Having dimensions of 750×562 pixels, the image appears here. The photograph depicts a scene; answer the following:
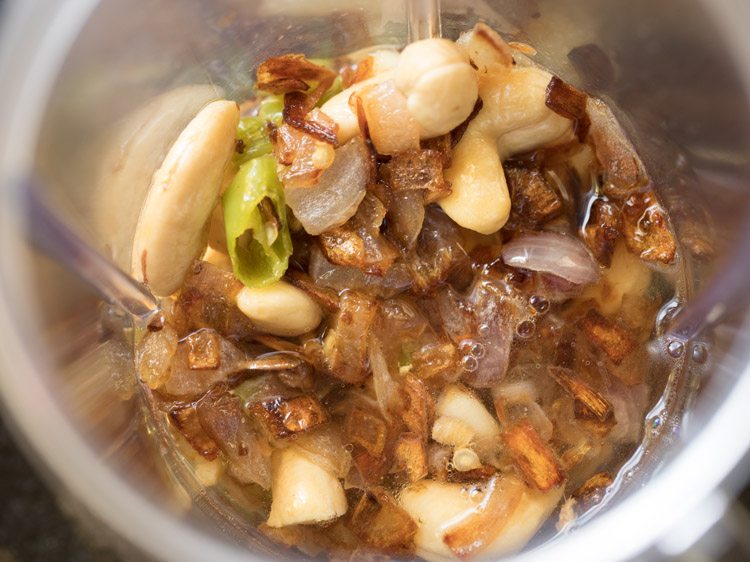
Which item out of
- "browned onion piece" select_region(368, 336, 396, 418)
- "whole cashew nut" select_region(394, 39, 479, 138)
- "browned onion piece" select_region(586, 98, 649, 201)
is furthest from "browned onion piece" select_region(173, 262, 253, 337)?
"browned onion piece" select_region(586, 98, 649, 201)

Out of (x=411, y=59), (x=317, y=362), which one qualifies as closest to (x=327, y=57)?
(x=411, y=59)

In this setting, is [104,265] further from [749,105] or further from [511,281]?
[749,105]

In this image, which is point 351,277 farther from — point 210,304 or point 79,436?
point 79,436

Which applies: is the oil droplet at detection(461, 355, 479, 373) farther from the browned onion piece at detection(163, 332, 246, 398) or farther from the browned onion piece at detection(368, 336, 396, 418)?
the browned onion piece at detection(163, 332, 246, 398)

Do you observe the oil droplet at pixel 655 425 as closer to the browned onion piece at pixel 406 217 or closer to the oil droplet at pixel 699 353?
the oil droplet at pixel 699 353

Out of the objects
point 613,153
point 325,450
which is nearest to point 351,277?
point 325,450

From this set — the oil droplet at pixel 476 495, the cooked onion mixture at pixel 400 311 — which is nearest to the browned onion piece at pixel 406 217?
the cooked onion mixture at pixel 400 311

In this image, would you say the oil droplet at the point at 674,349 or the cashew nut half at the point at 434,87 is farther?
the oil droplet at the point at 674,349
